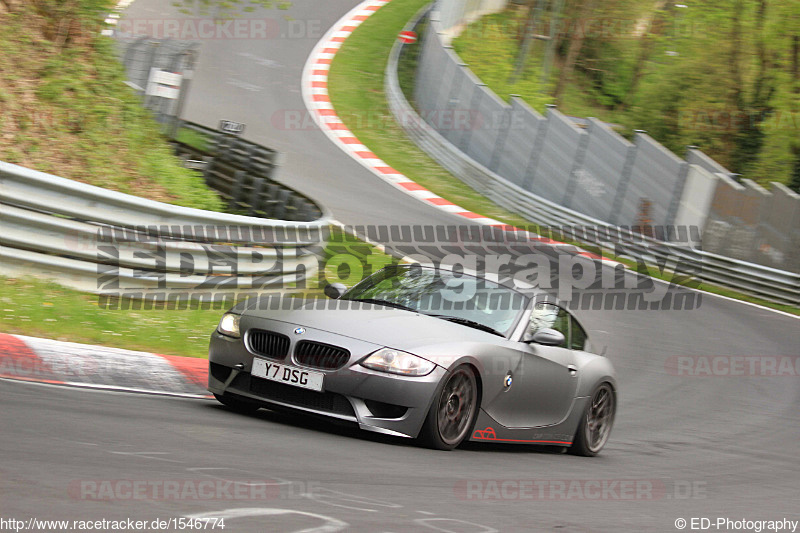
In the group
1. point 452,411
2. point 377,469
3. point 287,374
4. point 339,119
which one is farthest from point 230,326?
point 339,119

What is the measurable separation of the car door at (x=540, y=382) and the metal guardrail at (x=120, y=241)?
142 inches

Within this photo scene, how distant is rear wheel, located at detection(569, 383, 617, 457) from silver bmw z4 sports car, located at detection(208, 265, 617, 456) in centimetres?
7

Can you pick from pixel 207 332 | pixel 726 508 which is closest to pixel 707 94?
pixel 207 332

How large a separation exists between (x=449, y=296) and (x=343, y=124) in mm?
17416

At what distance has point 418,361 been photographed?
248 inches

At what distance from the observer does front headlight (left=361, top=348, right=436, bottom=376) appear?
6.28 metres

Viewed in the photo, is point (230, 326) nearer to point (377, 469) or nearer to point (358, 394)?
point (358, 394)

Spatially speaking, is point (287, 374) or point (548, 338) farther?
point (548, 338)

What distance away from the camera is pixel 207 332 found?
374 inches

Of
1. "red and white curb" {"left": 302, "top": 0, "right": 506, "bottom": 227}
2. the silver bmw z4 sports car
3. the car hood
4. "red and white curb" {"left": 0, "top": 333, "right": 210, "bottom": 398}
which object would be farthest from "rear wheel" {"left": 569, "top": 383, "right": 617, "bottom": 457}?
"red and white curb" {"left": 302, "top": 0, "right": 506, "bottom": 227}

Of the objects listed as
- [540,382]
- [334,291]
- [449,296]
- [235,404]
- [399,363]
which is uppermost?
[449,296]

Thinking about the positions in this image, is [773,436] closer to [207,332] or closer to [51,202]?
[207,332]

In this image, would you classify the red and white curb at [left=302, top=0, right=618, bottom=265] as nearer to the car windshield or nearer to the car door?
the car door

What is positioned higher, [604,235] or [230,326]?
[230,326]
